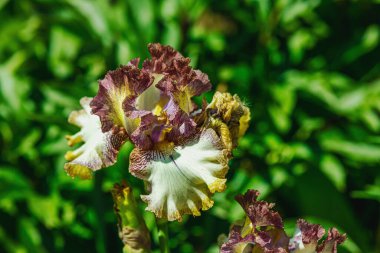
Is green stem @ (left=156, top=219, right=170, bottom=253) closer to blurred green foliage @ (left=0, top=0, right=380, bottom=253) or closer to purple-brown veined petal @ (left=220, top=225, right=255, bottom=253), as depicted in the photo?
purple-brown veined petal @ (left=220, top=225, right=255, bottom=253)

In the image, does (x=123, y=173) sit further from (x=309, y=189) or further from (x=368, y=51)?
(x=368, y=51)

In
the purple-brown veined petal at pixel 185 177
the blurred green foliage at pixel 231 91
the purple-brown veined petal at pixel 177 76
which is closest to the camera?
the purple-brown veined petal at pixel 185 177

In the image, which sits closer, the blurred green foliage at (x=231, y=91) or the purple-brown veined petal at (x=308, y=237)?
the purple-brown veined petal at (x=308, y=237)

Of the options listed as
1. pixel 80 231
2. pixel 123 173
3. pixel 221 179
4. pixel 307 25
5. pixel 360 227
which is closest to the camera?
pixel 221 179

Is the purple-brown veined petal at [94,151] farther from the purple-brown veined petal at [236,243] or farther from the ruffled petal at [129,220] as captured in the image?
the purple-brown veined petal at [236,243]

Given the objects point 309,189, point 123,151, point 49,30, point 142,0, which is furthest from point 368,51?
point 49,30

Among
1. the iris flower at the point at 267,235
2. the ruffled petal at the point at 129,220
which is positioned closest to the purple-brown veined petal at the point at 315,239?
the iris flower at the point at 267,235

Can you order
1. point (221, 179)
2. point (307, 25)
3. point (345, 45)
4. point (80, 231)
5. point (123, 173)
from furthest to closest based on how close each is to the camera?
point (307, 25) < point (345, 45) < point (80, 231) < point (123, 173) < point (221, 179)
